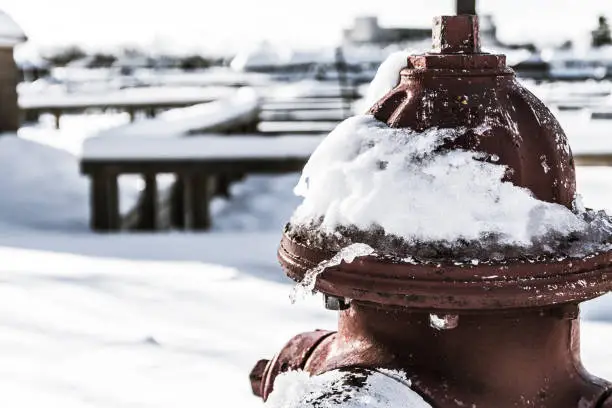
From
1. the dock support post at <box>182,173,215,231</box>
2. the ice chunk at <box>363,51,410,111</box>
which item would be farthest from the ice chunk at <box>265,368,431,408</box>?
the dock support post at <box>182,173,215,231</box>

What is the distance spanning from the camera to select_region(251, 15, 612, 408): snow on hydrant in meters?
1.16

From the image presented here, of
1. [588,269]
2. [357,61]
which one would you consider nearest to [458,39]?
[588,269]

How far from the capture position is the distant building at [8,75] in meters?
8.05

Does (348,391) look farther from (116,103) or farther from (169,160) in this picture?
(116,103)

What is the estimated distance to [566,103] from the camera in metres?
13.1

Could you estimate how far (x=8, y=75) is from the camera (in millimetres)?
8352

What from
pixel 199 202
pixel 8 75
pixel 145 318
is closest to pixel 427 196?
pixel 145 318

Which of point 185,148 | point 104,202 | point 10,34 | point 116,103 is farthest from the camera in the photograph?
point 116,103

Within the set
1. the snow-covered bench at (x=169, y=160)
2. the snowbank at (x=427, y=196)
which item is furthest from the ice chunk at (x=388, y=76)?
the snow-covered bench at (x=169, y=160)

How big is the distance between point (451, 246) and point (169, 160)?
15.5ft

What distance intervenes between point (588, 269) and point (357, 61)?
2476 cm

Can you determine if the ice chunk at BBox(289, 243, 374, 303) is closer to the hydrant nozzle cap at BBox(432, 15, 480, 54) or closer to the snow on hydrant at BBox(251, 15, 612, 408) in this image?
the snow on hydrant at BBox(251, 15, 612, 408)

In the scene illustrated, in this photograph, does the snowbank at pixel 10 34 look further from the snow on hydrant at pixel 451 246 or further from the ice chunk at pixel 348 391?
the ice chunk at pixel 348 391

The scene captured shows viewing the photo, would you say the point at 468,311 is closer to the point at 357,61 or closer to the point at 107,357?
the point at 107,357
